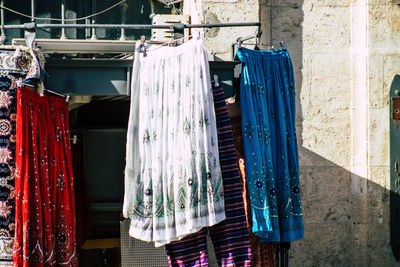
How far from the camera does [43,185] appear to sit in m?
4.37

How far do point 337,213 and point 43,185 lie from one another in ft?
11.0

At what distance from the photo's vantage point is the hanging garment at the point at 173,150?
4098 mm

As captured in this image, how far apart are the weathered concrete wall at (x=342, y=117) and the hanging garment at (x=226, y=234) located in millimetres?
2039

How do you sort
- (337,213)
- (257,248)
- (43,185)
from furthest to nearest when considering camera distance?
(337,213) → (257,248) → (43,185)

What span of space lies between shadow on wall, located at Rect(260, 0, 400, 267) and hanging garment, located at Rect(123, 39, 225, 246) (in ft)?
7.47

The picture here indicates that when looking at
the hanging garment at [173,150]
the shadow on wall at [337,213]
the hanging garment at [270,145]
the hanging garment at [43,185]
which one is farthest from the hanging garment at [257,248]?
the shadow on wall at [337,213]

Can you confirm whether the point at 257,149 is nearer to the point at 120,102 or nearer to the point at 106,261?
the point at 120,102

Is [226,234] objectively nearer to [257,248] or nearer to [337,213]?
[257,248]

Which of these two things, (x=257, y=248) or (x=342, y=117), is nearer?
(x=257, y=248)

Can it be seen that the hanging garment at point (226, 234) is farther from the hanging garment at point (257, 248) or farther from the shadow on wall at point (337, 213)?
the shadow on wall at point (337, 213)

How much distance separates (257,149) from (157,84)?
922mm

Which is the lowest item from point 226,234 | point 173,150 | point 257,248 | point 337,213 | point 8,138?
point 337,213

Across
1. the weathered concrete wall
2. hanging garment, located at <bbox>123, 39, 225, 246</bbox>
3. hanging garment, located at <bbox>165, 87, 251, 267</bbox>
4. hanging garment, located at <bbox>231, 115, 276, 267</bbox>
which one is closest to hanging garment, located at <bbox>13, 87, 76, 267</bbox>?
hanging garment, located at <bbox>123, 39, 225, 246</bbox>

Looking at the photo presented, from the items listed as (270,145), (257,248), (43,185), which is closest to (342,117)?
(270,145)
